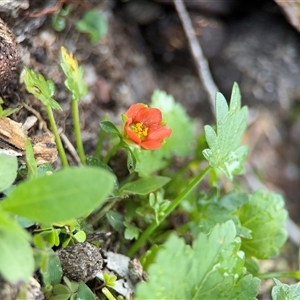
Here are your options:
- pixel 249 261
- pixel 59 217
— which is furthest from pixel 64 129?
pixel 249 261

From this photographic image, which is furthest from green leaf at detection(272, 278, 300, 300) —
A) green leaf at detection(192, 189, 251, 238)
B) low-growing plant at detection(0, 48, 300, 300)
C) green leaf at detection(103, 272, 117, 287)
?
green leaf at detection(103, 272, 117, 287)

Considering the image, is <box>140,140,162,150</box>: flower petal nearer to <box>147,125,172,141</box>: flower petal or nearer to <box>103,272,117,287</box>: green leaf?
<box>147,125,172,141</box>: flower petal

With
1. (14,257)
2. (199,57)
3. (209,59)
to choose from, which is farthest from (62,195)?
(209,59)

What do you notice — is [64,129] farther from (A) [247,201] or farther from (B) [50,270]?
(A) [247,201]

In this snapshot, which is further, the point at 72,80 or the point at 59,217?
the point at 72,80

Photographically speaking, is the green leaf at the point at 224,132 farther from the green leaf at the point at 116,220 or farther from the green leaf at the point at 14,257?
the green leaf at the point at 14,257

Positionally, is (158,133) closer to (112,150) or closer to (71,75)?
A: (112,150)
